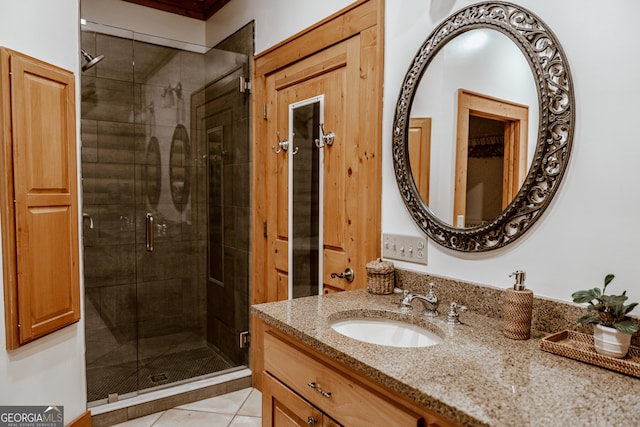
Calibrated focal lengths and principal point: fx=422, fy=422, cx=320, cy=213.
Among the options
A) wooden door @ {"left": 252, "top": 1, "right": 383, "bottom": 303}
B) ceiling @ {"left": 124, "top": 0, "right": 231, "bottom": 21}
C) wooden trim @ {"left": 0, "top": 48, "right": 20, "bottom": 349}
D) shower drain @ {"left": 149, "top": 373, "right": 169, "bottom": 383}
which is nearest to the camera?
wooden trim @ {"left": 0, "top": 48, "right": 20, "bottom": 349}

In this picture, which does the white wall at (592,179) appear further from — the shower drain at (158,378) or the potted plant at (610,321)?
the shower drain at (158,378)

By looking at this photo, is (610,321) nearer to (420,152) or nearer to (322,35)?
(420,152)

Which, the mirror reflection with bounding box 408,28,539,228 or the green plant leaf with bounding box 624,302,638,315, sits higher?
the mirror reflection with bounding box 408,28,539,228

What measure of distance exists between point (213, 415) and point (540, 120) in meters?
2.28

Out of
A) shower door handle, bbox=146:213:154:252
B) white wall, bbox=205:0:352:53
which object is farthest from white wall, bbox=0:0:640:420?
shower door handle, bbox=146:213:154:252

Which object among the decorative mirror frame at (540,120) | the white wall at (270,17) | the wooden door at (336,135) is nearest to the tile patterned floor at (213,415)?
the wooden door at (336,135)

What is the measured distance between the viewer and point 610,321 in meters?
1.02

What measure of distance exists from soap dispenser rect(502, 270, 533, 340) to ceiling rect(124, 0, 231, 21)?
3.02 metres

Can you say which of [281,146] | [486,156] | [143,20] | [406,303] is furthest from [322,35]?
[143,20]

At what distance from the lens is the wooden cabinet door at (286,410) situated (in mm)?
1255

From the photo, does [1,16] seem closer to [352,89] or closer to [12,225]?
[12,225]

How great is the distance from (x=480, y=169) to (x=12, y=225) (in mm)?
1911

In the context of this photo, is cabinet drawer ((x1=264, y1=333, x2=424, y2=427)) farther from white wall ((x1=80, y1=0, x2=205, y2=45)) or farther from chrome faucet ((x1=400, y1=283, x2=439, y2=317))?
white wall ((x1=80, y1=0, x2=205, y2=45))

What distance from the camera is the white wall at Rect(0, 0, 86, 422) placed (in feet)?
5.96
